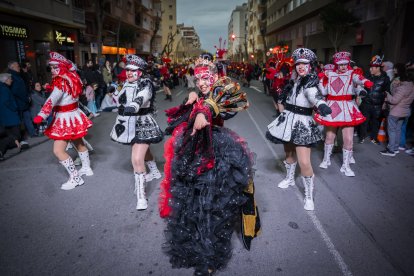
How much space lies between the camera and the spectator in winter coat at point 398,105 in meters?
6.38

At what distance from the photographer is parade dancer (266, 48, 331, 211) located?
3.84 m

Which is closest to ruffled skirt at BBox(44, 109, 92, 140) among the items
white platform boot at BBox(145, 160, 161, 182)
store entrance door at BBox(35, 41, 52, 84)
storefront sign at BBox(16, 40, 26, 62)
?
white platform boot at BBox(145, 160, 161, 182)

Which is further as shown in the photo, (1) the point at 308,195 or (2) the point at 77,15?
(2) the point at 77,15

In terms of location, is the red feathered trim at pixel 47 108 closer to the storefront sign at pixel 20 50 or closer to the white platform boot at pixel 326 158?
the white platform boot at pixel 326 158

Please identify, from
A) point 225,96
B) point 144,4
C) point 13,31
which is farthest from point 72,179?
point 144,4

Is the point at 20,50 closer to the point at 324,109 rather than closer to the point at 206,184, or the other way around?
the point at 206,184

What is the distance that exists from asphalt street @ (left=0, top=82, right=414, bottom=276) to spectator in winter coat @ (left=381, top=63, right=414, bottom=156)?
1.96 ft

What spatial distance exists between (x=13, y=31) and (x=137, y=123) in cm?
1451

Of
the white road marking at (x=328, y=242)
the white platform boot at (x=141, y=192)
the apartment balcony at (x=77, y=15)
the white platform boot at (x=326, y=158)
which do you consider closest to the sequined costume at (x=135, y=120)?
the white platform boot at (x=141, y=192)

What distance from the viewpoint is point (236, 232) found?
12.0ft

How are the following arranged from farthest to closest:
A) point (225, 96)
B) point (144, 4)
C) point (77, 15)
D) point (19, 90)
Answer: point (144, 4)
point (77, 15)
point (19, 90)
point (225, 96)

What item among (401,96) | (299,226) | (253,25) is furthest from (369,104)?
(253,25)

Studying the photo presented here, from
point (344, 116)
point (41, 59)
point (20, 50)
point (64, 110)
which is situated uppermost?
point (20, 50)

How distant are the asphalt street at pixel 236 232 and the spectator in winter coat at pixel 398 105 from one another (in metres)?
0.60
